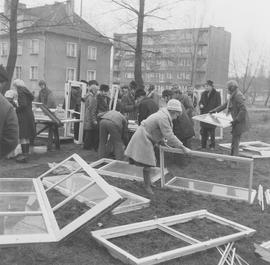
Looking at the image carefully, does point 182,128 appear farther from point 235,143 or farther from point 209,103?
point 209,103

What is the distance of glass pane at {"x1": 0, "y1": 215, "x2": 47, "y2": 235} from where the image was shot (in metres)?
3.68

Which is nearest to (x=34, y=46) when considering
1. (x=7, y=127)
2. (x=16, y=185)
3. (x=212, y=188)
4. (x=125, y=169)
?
(x=125, y=169)

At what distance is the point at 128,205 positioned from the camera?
5.21m

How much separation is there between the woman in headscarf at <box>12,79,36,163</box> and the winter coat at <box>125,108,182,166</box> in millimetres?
2817

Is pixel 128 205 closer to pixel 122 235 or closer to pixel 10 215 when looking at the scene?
pixel 122 235

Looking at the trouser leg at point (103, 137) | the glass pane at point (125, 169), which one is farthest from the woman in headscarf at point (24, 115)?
the glass pane at point (125, 169)

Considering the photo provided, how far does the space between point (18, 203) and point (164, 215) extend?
6.14ft

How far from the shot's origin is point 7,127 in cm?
300

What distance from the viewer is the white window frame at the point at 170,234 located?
144 inches

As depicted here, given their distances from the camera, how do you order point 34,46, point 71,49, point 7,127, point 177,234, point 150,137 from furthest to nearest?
point 71,49 < point 34,46 < point 150,137 < point 177,234 < point 7,127

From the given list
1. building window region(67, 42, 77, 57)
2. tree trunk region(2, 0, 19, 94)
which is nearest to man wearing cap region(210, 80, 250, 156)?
tree trunk region(2, 0, 19, 94)

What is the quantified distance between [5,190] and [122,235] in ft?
5.44

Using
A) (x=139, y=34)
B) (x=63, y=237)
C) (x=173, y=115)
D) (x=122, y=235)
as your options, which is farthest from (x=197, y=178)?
(x=139, y=34)

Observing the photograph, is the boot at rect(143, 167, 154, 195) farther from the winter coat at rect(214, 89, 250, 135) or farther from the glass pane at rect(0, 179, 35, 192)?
the winter coat at rect(214, 89, 250, 135)
